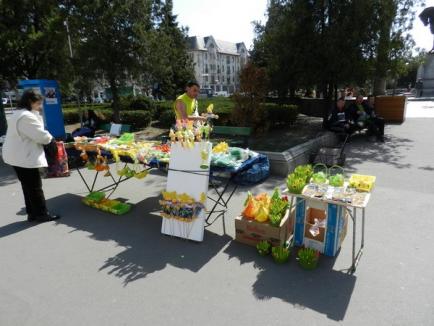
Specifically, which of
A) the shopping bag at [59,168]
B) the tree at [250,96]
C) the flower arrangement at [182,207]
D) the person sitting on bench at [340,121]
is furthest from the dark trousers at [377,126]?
the shopping bag at [59,168]

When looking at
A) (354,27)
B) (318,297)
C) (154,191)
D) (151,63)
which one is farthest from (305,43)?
(318,297)

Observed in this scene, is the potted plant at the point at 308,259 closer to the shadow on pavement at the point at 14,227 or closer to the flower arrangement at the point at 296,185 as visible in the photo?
the flower arrangement at the point at 296,185

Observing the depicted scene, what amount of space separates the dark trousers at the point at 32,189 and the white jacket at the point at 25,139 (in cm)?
18

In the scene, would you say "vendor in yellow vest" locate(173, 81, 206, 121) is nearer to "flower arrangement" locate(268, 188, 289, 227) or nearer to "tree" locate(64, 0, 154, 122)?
"flower arrangement" locate(268, 188, 289, 227)

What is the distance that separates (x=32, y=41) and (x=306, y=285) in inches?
406

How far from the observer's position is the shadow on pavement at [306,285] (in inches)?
104

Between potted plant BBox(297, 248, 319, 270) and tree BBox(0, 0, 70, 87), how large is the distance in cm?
1003

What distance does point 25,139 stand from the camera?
4105 millimetres

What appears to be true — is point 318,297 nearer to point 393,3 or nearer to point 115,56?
point 393,3

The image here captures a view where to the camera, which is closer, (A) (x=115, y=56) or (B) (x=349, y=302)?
(B) (x=349, y=302)

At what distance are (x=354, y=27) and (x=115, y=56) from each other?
24.8ft

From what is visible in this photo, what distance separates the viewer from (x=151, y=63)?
437 inches

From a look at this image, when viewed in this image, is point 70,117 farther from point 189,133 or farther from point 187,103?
point 189,133

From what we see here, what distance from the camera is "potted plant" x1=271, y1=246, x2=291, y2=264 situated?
3.24 metres
